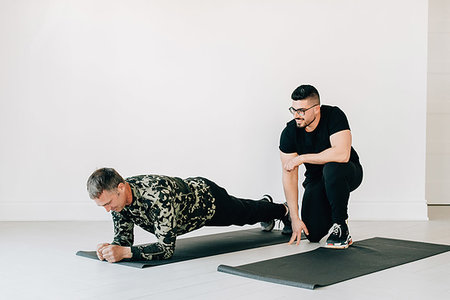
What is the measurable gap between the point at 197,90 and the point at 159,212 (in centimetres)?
233

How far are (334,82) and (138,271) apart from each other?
2853mm

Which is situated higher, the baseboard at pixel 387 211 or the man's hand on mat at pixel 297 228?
the man's hand on mat at pixel 297 228

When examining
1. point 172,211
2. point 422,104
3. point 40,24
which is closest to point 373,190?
point 422,104

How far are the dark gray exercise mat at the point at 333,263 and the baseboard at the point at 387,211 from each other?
1.41 m

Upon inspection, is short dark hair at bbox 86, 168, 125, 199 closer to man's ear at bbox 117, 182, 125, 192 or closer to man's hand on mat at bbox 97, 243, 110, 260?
man's ear at bbox 117, 182, 125, 192

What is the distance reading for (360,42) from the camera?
199 inches

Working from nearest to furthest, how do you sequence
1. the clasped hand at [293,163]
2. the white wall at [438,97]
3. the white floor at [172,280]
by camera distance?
the white floor at [172,280] < the clasped hand at [293,163] < the white wall at [438,97]

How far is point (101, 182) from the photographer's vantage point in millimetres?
2709

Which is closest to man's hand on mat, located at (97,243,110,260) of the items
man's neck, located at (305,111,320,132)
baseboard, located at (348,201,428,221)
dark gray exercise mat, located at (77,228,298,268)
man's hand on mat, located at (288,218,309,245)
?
dark gray exercise mat, located at (77,228,298,268)

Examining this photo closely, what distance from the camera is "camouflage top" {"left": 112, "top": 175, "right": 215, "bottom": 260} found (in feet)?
9.36

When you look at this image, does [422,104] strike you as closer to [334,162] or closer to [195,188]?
[334,162]

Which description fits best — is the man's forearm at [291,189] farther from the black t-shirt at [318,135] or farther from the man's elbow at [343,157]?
the man's elbow at [343,157]

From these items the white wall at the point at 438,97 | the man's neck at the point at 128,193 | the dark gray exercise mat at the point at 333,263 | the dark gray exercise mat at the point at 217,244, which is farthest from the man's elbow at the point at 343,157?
the white wall at the point at 438,97

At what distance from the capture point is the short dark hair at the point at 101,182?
270 centimetres
